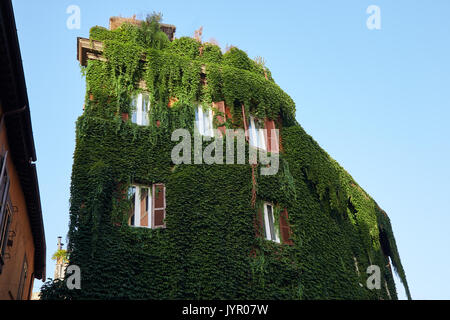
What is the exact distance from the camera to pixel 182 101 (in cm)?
1752

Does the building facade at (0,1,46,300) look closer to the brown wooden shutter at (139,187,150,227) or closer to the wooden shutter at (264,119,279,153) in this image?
the brown wooden shutter at (139,187,150,227)

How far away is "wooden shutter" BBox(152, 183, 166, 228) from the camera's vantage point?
48.0 ft

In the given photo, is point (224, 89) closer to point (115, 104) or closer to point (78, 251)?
point (115, 104)

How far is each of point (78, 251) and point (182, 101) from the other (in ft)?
22.4

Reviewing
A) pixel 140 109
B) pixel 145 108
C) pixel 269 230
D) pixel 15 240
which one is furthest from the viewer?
pixel 145 108

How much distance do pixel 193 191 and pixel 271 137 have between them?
4928 millimetres

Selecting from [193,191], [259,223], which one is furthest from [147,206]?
[259,223]

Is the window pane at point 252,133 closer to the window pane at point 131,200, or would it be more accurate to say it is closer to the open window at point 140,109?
the open window at point 140,109

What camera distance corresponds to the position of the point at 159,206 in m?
15.0

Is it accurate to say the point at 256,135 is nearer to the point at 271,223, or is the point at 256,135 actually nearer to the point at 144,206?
the point at 271,223

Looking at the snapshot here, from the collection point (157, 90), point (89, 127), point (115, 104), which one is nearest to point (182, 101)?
point (157, 90)

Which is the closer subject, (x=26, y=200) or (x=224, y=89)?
(x=26, y=200)

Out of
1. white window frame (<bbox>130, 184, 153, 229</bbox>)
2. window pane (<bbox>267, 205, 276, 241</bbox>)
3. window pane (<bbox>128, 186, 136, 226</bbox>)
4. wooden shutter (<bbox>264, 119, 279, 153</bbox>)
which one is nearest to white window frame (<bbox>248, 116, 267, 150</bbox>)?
wooden shutter (<bbox>264, 119, 279, 153</bbox>)
